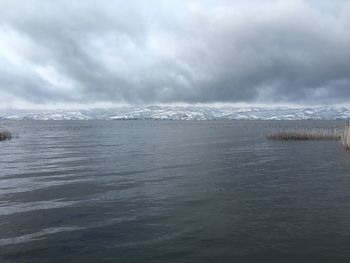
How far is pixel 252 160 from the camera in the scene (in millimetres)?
45781

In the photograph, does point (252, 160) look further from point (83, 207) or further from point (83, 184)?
point (83, 207)

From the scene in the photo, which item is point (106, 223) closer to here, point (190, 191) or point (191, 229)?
point (191, 229)

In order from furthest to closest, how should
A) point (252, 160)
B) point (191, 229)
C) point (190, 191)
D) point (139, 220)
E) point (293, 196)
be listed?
point (252, 160) → point (190, 191) → point (293, 196) → point (139, 220) → point (191, 229)

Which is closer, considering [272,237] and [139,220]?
[272,237]

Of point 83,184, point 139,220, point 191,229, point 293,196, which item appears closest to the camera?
point 191,229

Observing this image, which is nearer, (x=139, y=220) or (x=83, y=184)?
(x=139, y=220)


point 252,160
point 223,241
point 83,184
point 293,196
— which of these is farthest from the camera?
point 252,160

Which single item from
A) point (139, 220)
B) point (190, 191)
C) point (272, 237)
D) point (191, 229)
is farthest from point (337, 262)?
point (190, 191)

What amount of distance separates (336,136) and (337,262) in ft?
220

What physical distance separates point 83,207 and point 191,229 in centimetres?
749

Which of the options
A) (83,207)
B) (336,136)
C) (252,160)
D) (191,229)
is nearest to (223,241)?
(191,229)

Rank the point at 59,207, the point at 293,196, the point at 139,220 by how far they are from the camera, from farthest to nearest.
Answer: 1. the point at 293,196
2. the point at 59,207
3. the point at 139,220

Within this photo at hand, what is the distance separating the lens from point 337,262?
1491 cm

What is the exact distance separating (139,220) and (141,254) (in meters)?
4.61
